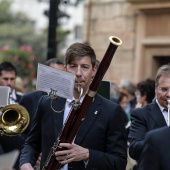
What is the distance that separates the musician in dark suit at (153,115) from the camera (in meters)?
5.53

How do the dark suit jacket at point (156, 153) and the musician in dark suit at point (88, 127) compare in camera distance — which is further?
the musician in dark suit at point (88, 127)

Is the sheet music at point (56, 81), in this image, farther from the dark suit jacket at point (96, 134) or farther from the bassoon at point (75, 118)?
the dark suit jacket at point (96, 134)

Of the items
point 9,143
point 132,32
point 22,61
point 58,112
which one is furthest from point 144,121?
point 22,61

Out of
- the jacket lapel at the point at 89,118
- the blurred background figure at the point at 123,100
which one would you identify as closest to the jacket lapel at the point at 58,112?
the jacket lapel at the point at 89,118

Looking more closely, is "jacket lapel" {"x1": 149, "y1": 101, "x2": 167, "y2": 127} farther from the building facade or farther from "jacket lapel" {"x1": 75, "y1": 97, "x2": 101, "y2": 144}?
the building facade

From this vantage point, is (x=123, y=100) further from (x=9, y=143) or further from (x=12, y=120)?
(x=9, y=143)

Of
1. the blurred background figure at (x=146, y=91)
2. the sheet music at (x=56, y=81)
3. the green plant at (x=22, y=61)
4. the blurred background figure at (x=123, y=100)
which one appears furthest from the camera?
the green plant at (x=22, y=61)

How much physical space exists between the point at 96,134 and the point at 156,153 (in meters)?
1.51

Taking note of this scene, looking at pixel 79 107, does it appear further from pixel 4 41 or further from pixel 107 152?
pixel 4 41

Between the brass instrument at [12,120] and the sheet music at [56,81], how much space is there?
0.59m

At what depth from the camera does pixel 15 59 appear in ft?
69.6

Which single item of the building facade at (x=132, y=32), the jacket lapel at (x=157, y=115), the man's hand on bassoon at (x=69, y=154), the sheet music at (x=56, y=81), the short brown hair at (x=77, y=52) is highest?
the building facade at (x=132, y=32)

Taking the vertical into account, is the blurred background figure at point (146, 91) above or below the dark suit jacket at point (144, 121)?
above

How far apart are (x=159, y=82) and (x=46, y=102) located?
40.1 inches
